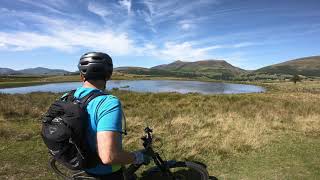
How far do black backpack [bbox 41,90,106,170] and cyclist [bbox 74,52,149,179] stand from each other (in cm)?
6

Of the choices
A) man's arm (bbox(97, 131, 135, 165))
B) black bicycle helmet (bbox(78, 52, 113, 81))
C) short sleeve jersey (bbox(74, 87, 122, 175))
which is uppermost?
black bicycle helmet (bbox(78, 52, 113, 81))

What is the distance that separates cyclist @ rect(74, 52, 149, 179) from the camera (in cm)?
276

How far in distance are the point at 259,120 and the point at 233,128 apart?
7.61ft

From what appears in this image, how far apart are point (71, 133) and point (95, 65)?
65cm

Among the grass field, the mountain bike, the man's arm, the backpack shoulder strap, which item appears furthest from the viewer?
the grass field

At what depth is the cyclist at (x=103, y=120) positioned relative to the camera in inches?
109

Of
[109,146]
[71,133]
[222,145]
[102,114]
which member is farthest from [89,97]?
[222,145]

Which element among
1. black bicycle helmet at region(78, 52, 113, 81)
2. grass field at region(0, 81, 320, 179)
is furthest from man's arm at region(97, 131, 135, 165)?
grass field at region(0, 81, 320, 179)

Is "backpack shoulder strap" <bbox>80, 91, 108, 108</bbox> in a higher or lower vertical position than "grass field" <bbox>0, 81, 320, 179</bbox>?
higher

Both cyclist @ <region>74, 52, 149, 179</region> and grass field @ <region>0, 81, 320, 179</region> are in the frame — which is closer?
cyclist @ <region>74, 52, 149, 179</region>

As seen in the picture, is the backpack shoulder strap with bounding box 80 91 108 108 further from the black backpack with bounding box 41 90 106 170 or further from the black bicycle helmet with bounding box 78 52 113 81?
the black bicycle helmet with bounding box 78 52 113 81

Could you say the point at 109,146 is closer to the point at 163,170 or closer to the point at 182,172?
the point at 163,170

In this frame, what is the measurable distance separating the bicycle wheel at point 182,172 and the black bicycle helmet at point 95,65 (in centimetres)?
259

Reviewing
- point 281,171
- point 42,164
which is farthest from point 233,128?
point 42,164
